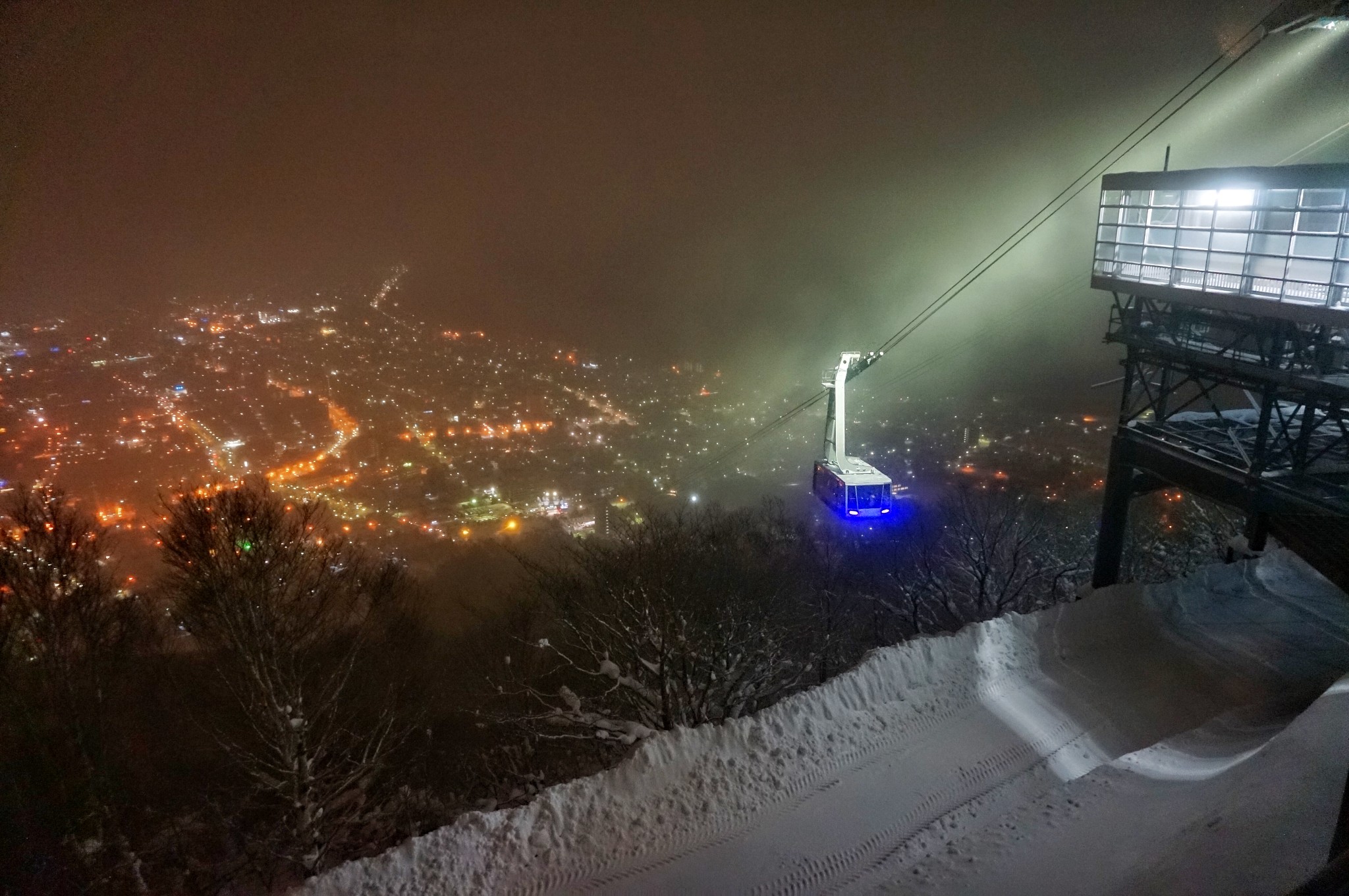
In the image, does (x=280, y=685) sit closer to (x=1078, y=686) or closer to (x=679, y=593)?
(x=679, y=593)

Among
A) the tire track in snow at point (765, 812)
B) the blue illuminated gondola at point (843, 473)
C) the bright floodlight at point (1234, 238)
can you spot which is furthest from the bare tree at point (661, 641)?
the bright floodlight at point (1234, 238)

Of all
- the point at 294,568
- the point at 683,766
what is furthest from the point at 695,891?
the point at 294,568

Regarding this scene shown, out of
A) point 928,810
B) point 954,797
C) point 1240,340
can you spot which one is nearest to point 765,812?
point 928,810

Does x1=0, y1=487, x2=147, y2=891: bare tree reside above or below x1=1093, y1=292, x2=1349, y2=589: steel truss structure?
below

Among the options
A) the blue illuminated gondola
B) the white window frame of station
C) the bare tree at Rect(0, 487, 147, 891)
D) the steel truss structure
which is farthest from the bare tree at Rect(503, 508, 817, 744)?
the white window frame of station

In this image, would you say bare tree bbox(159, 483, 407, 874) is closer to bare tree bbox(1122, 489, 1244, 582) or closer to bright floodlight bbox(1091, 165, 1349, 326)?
bright floodlight bbox(1091, 165, 1349, 326)

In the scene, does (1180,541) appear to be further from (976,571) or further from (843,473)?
(843,473)

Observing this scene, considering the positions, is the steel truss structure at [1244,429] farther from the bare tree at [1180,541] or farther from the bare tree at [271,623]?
the bare tree at [271,623]
